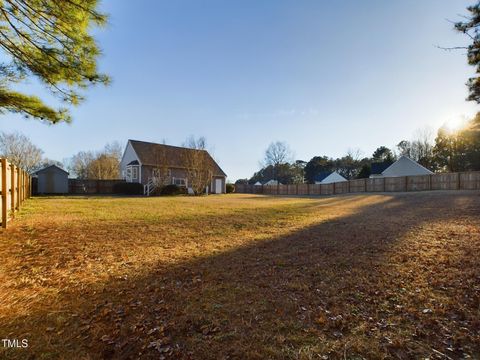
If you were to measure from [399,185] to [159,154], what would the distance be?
25.0 m

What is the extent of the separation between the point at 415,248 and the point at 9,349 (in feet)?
19.9

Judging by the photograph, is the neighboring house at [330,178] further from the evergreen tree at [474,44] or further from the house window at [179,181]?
the evergreen tree at [474,44]

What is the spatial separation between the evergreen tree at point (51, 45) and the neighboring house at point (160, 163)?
20.5 metres

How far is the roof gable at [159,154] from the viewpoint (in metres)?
28.2

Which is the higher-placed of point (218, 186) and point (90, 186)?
point (90, 186)

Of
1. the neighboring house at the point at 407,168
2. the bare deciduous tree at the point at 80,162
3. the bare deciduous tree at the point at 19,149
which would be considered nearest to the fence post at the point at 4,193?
the neighboring house at the point at 407,168

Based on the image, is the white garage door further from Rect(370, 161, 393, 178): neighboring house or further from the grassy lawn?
the grassy lawn

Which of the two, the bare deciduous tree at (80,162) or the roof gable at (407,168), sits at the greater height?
the bare deciduous tree at (80,162)

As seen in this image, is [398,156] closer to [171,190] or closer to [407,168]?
[407,168]

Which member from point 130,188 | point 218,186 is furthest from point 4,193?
point 218,186

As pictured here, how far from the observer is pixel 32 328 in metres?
2.54

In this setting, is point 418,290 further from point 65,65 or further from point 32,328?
point 65,65

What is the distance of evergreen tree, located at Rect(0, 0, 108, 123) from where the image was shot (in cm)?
507

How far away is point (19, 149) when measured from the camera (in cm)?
3559
